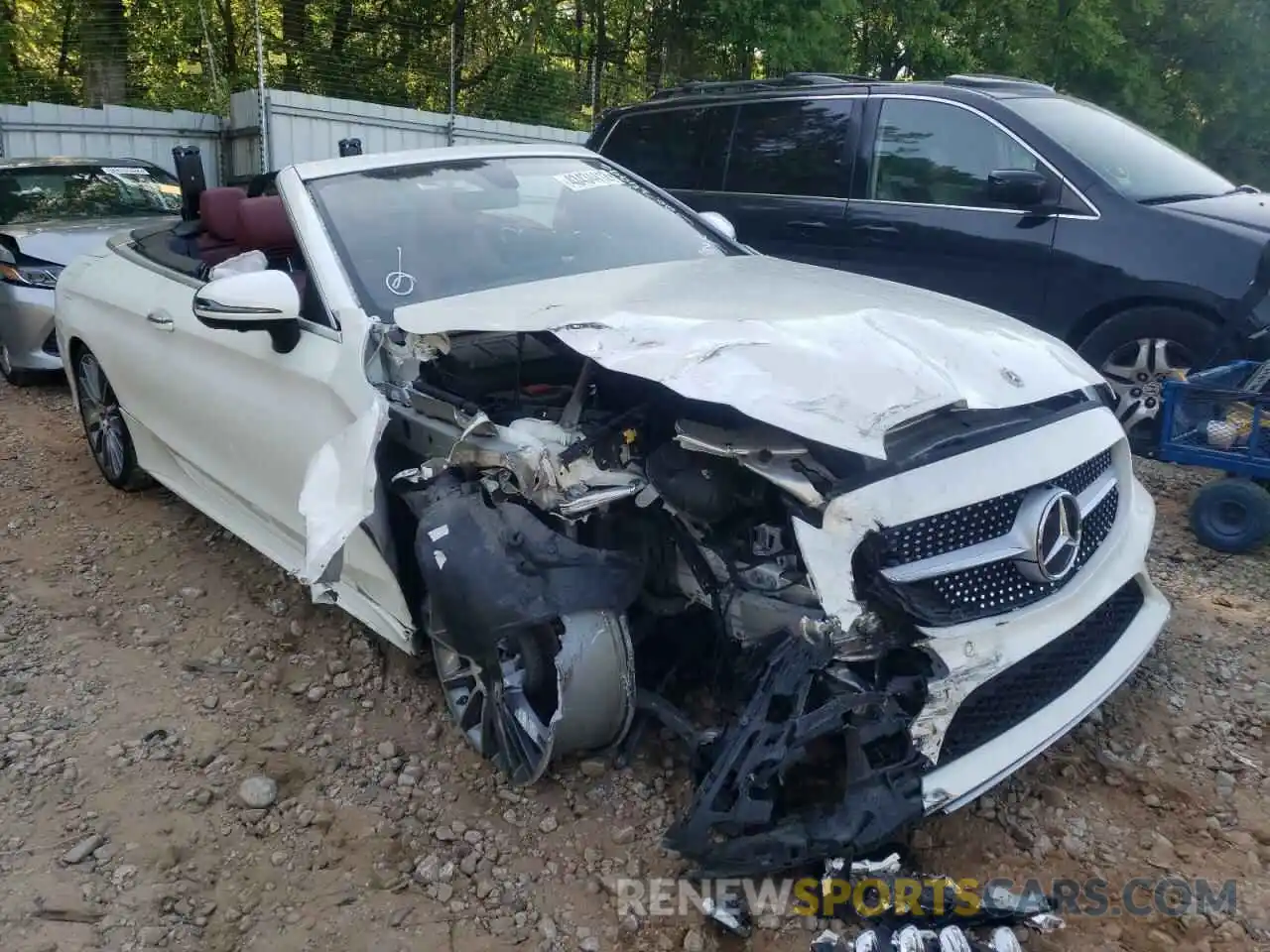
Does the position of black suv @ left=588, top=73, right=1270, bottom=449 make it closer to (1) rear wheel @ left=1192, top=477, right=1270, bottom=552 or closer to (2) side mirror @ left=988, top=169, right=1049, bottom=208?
(2) side mirror @ left=988, top=169, right=1049, bottom=208

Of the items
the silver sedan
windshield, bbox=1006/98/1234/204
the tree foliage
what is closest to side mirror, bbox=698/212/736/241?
windshield, bbox=1006/98/1234/204

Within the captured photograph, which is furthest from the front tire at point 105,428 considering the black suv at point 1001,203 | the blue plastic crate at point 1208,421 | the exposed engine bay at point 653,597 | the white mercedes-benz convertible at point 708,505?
the blue plastic crate at point 1208,421

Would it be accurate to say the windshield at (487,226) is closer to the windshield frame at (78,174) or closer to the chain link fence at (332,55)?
the windshield frame at (78,174)

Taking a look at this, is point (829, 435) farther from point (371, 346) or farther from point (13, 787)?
point (13, 787)

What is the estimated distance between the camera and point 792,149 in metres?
6.47

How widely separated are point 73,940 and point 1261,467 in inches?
167

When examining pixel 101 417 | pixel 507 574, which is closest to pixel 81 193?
pixel 101 417

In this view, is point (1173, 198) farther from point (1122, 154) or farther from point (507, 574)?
point (507, 574)


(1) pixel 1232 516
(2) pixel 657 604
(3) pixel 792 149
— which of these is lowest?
(1) pixel 1232 516

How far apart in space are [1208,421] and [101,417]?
5043 mm

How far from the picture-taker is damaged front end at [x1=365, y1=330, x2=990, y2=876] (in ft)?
7.86

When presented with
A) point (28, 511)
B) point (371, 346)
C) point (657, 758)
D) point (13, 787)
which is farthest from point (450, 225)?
point (28, 511)

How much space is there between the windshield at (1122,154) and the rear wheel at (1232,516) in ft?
5.28

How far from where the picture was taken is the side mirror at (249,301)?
11.0 ft
